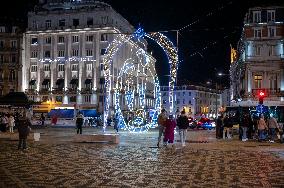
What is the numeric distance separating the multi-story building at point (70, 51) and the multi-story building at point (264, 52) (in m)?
29.8

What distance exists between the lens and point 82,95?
86312mm

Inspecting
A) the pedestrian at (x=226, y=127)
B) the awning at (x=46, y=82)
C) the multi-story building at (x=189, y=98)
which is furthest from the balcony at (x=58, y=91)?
the multi-story building at (x=189, y=98)

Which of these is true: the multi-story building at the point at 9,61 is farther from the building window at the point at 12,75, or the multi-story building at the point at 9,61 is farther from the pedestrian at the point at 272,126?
the pedestrian at the point at 272,126

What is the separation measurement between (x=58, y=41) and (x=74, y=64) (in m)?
5.77

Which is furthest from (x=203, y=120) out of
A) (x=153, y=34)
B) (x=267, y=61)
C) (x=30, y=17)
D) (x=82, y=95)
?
(x=30, y=17)

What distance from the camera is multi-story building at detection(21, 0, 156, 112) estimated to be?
85812 mm

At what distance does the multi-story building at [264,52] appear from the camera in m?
56.2

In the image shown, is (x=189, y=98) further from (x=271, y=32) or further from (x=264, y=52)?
(x=271, y=32)

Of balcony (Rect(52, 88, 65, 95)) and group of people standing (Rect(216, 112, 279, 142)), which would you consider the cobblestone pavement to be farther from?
balcony (Rect(52, 88, 65, 95))

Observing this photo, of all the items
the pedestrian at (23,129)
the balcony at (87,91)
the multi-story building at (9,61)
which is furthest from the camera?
the multi-story building at (9,61)

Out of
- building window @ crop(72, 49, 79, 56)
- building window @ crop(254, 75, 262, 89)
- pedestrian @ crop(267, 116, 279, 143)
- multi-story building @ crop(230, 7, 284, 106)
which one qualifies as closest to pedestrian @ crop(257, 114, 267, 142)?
pedestrian @ crop(267, 116, 279, 143)

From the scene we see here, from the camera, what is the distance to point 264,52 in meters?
57.4

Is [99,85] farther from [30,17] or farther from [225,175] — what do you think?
[225,175]

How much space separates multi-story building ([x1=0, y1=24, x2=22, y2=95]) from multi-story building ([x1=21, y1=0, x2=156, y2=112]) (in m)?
1.38
